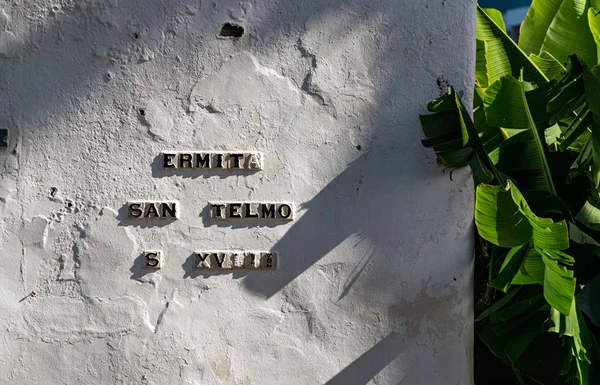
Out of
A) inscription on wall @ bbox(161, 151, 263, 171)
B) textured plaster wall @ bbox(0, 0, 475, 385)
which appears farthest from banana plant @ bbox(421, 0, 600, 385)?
inscription on wall @ bbox(161, 151, 263, 171)

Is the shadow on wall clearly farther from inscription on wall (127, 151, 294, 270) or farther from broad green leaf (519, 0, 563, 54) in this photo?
broad green leaf (519, 0, 563, 54)

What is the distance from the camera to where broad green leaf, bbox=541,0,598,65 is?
4.06 meters

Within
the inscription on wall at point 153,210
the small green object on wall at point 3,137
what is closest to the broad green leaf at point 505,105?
the inscription on wall at point 153,210

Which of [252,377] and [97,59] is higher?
[97,59]

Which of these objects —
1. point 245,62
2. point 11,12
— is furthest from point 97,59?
point 245,62

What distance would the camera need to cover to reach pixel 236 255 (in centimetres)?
379

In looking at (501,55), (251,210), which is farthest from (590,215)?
(251,210)

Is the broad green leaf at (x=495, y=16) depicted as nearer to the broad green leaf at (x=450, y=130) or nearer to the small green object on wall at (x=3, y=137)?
the broad green leaf at (x=450, y=130)

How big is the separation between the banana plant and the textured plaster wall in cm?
23

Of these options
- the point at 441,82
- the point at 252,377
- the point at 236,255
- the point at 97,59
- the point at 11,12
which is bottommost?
the point at 252,377

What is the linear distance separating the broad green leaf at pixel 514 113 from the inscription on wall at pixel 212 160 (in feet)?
4.37

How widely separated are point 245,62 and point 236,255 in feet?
3.67

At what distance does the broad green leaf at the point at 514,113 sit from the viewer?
11.7ft

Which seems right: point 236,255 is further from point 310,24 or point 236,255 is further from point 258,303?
point 310,24
